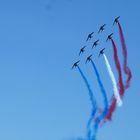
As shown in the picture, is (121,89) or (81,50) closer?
(121,89)

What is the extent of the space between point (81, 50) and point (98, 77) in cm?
1344

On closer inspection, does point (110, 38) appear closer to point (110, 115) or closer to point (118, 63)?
point (118, 63)

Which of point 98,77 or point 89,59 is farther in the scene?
point 89,59

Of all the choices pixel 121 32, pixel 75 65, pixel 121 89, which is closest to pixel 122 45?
pixel 121 32

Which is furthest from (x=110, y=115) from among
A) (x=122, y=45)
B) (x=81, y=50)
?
(x=81, y=50)

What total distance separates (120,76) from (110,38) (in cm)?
1347

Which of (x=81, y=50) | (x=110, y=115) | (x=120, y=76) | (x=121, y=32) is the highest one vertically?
(x=81, y=50)

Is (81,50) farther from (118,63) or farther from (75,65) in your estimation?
(118,63)

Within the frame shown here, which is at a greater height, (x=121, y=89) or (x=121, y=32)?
(x=121, y=32)

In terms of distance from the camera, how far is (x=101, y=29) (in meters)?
106

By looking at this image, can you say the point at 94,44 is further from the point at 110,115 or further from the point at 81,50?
the point at 110,115

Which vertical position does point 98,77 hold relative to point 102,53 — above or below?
below

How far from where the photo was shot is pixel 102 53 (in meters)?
103

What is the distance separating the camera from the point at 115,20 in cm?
10262
